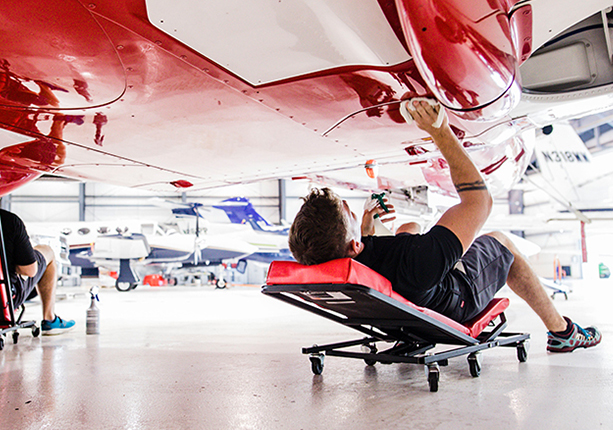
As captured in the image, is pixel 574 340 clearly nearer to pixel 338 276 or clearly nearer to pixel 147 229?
pixel 338 276

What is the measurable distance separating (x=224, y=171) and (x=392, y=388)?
109 inches

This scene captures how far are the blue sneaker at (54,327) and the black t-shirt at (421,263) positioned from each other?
3526mm

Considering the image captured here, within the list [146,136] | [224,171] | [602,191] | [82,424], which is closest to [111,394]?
[82,424]

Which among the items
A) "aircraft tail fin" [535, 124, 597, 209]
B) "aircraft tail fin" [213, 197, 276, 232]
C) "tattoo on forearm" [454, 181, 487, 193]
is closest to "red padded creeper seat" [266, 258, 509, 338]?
"tattoo on forearm" [454, 181, 487, 193]

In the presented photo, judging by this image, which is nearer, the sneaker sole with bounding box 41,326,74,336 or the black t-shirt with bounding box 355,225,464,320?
the black t-shirt with bounding box 355,225,464,320

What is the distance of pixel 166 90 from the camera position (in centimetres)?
230

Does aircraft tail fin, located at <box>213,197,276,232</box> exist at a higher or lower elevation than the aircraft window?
higher

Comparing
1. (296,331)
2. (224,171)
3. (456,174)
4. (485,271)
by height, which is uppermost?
(224,171)

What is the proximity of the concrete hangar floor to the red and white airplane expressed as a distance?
136 centimetres

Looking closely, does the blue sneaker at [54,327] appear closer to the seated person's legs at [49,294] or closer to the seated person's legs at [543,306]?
the seated person's legs at [49,294]

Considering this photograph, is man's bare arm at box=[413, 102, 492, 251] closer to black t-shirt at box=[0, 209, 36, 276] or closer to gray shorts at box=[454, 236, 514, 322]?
gray shorts at box=[454, 236, 514, 322]

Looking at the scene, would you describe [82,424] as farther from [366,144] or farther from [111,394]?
[366,144]

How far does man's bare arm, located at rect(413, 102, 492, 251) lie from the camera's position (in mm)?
1749

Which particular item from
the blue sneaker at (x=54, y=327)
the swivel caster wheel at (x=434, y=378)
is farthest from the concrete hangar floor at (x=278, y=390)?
the blue sneaker at (x=54, y=327)
